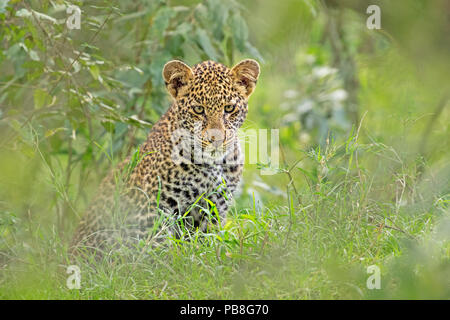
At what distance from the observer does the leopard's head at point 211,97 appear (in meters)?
5.79

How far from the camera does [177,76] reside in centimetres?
598

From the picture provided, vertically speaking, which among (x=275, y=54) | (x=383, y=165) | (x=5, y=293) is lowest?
(x=5, y=293)

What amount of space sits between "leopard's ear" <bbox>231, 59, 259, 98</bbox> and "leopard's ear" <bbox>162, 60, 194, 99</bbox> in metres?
0.40

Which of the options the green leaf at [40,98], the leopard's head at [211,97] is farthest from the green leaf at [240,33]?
the green leaf at [40,98]

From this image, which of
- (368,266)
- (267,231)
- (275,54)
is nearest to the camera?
(368,266)

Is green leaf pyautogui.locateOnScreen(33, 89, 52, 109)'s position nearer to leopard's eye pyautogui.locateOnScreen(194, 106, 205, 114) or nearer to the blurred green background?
the blurred green background

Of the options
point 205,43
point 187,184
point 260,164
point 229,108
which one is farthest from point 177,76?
point 205,43

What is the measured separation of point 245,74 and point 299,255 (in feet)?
6.41

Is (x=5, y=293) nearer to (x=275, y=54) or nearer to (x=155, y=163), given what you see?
(x=155, y=163)

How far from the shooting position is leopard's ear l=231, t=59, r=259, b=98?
19.5 feet

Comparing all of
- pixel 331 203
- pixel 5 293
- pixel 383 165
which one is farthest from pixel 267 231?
pixel 5 293
